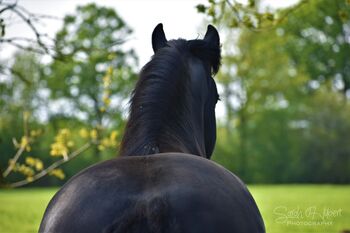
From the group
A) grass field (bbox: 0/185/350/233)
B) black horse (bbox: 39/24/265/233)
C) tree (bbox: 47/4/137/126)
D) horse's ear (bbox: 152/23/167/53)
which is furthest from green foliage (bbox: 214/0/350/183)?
black horse (bbox: 39/24/265/233)

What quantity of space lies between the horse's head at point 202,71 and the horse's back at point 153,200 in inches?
40.5

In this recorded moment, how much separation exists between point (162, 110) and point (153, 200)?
2.80 ft

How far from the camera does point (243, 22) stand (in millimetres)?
4922

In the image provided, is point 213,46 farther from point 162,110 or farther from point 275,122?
point 275,122

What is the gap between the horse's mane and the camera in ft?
8.96

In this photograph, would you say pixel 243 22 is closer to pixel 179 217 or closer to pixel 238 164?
pixel 179 217

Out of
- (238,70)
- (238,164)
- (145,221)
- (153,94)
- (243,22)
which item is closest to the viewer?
(145,221)

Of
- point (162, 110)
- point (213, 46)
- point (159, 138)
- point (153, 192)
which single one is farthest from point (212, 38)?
point (153, 192)

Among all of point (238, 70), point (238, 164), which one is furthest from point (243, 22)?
point (238, 164)

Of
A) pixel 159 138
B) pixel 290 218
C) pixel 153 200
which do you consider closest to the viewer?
pixel 153 200

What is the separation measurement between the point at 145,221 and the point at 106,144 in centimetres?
447

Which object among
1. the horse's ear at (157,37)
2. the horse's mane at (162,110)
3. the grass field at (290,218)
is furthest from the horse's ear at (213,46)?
the grass field at (290,218)

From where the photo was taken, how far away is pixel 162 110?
112 inches

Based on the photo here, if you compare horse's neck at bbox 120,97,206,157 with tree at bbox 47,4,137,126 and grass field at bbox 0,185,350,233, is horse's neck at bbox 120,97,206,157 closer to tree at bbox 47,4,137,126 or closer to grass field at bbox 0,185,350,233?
grass field at bbox 0,185,350,233
